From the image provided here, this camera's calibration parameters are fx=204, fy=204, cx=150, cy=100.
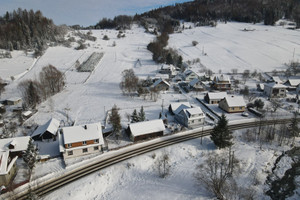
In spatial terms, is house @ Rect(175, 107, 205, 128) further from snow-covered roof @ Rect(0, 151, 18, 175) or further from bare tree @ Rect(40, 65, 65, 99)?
bare tree @ Rect(40, 65, 65, 99)

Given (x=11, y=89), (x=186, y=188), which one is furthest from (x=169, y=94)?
(x=11, y=89)

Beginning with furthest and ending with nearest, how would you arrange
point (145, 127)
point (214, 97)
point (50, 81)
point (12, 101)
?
point (50, 81) → point (214, 97) → point (12, 101) → point (145, 127)

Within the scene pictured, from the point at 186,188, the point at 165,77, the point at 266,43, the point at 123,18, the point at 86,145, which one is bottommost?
the point at 186,188

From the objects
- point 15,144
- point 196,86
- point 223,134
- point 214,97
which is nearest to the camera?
point 15,144

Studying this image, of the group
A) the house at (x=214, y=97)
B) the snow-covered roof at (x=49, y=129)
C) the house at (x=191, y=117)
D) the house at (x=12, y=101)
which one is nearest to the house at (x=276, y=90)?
the house at (x=214, y=97)

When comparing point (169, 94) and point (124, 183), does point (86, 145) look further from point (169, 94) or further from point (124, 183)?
point (169, 94)

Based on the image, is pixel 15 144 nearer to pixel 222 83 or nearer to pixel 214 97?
pixel 214 97

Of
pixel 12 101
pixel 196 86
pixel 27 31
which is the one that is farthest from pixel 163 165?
pixel 27 31
